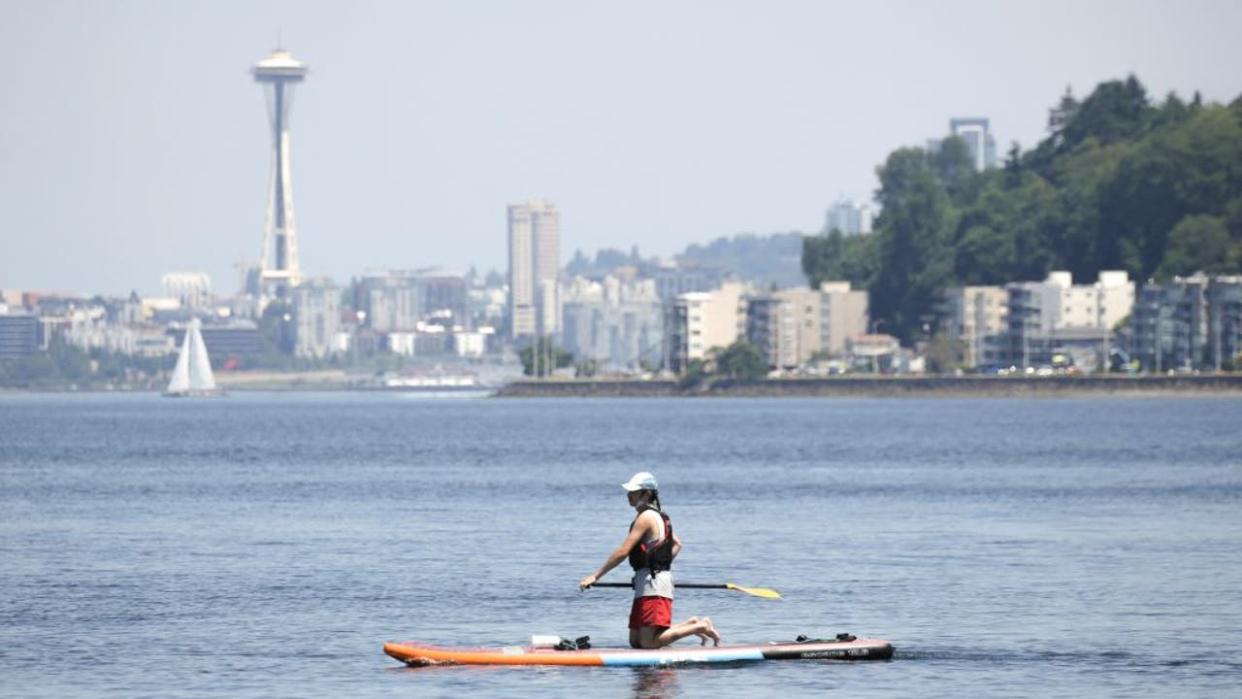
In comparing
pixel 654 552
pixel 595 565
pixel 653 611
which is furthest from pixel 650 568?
pixel 595 565

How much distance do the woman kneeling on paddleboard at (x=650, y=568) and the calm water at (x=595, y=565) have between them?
1.60ft

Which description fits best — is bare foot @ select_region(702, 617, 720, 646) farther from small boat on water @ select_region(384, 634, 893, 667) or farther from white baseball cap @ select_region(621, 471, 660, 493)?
white baseball cap @ select_region(621, 471, 660, 493)

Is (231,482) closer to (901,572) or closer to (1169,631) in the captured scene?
(901,572)

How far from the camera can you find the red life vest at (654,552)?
101 ft

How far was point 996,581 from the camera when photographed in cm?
4291

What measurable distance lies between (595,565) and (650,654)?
1599 centimetres

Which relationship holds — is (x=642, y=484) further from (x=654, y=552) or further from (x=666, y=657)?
(x=666, y=657)

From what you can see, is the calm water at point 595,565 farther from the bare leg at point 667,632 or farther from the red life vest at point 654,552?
the red life vest at point 654,552

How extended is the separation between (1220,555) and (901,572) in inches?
268

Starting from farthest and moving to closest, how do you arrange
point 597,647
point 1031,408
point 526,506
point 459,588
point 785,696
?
point 1031,408
point 526,506
point 459,588
point 597,647
point 785,696

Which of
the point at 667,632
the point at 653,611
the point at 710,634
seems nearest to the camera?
the point at 653,611

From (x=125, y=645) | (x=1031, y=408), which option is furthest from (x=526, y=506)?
(x=1031, y=408)

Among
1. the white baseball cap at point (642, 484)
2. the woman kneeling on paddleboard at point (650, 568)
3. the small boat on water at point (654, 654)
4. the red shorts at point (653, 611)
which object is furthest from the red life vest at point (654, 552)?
the small boat on water at point (654, 654)

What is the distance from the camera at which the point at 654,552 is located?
30750 millimetres
